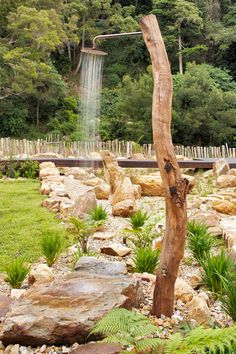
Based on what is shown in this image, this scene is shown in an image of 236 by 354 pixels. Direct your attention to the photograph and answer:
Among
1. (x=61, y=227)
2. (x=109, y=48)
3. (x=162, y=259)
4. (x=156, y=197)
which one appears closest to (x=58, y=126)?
(x=109, y=48)

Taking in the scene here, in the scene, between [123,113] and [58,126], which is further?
[58,126]

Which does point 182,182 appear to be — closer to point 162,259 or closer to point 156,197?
point 162,259

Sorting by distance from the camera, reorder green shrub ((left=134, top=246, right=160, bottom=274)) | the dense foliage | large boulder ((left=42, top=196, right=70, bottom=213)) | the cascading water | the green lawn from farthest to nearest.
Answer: the cascading water → the dense foliage → large boulder ((left=42, top=196, right=70, bottom=213)) → the green lawn → green shrub ((left=134, top=246, right=160, bottom=274))

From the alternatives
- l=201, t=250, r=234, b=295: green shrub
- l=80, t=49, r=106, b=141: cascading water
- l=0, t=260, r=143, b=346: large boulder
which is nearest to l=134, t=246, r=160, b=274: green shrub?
l=201, t=250, r=234, b=295: green shrub

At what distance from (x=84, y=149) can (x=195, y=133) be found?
5.03 m

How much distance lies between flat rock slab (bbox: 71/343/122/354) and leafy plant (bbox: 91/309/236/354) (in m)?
0.05

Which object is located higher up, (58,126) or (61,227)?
(58,126)

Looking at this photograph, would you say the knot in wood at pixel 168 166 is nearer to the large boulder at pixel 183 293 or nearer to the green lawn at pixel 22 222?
the large boulder at pixel 183 293

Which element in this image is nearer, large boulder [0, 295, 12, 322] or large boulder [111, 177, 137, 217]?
large boulder [0, 295, 12, 322]

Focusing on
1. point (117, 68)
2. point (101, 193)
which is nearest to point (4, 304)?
point (101, 193)

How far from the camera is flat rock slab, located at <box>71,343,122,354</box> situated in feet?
6.02

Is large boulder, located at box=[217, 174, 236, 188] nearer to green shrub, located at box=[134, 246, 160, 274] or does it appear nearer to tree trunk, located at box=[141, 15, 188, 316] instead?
green shrub, located at box=[134, 246, 160, 274]

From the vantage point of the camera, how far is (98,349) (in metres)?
1.86

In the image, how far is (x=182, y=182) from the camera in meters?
2.20
